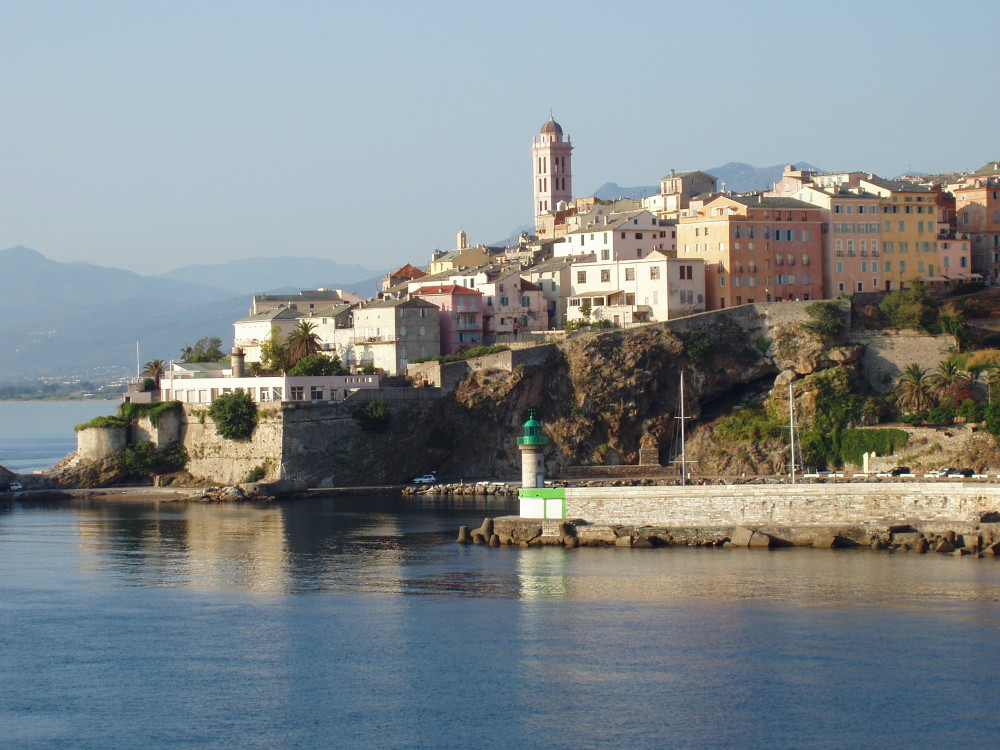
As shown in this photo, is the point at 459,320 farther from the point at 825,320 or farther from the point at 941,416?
the point at 941,416

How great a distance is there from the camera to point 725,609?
41.6m

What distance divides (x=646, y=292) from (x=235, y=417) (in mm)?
22621

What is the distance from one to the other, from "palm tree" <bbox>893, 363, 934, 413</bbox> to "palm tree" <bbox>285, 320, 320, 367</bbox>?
31727 mm

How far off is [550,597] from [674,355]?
3617 centimetres

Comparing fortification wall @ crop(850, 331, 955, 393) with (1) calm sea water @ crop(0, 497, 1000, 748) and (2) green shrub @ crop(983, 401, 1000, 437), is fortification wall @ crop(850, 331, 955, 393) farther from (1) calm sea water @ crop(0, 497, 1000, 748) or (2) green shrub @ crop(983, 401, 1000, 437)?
(1) calm sea water @ crop(0, 497, 1000, 748)

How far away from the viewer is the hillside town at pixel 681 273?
3282 inches

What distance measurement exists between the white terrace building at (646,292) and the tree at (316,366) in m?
13.0

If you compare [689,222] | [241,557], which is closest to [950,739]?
[241,557]

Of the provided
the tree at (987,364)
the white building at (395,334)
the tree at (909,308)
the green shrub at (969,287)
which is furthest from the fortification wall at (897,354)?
the white building at (395,334)

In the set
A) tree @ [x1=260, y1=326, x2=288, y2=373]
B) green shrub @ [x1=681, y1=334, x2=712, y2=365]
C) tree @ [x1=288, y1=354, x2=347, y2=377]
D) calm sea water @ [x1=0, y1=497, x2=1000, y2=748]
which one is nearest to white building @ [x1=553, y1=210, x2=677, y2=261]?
green shrub @ [x1=681, y1=334, x2=712, y2=365]

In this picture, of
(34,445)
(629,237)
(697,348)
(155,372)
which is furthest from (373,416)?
(34,445)

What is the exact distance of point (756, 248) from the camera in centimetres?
8388

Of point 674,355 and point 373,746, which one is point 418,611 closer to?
point 373,746

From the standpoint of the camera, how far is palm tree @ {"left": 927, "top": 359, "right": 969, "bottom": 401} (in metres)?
74.9
